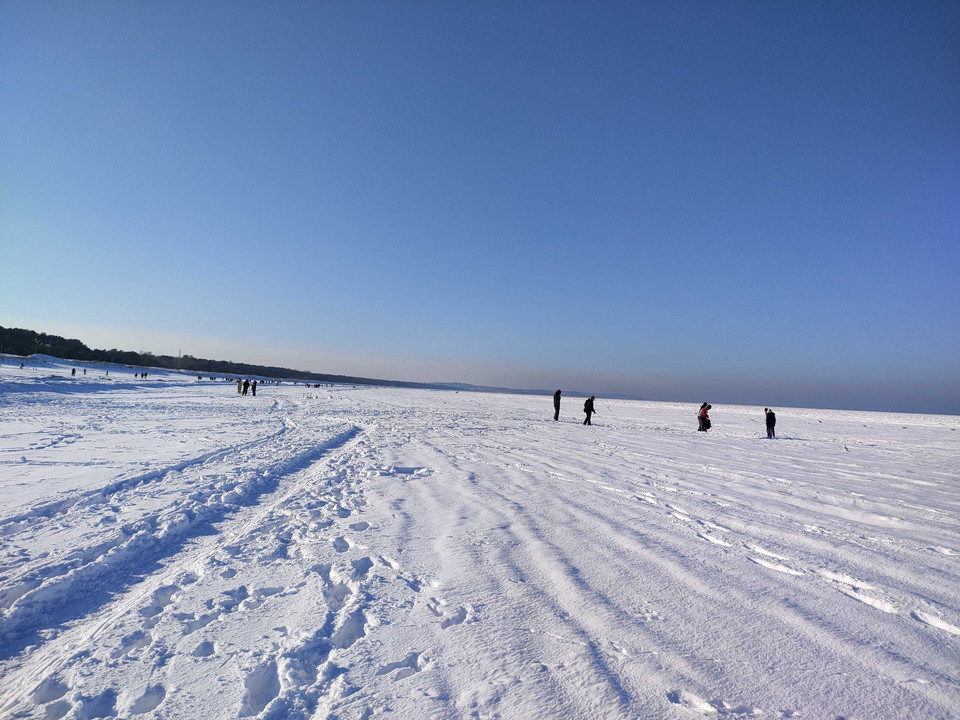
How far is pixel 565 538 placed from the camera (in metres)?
4.07

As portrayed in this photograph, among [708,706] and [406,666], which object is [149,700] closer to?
[406,666]

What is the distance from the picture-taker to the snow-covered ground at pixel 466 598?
199 centimetres

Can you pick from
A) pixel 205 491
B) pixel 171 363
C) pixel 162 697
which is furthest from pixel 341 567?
pixel 171 363

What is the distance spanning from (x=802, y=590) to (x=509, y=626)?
2.21 meters

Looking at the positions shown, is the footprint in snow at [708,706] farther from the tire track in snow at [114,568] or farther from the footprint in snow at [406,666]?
the tire track in snow at [114,568]

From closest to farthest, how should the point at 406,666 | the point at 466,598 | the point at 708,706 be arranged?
the point at 708,706
the point at 406,666
the point at 466,598

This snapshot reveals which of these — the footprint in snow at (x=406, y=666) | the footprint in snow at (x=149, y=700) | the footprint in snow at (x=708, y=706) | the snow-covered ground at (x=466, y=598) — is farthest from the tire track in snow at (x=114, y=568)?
the footprint in snow at (x=708, y=706)

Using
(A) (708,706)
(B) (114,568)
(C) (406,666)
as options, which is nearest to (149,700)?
(C) (406,666)

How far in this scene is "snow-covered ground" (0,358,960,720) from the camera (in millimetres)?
1990

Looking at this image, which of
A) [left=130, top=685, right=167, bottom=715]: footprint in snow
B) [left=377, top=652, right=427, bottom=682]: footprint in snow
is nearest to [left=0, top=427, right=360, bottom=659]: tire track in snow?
[left=130, top=685, right=167, bottom=715]: footprint in snow

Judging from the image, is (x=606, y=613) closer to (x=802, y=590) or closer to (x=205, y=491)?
(x=802, y=590)

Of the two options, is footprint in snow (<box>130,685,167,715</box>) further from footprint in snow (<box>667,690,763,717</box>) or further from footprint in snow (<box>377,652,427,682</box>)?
footprint in snow (<box>667,690,763,717</box>)

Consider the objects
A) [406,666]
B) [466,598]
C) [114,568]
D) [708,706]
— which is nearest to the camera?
[708,706]

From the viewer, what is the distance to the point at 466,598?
9.45ft
